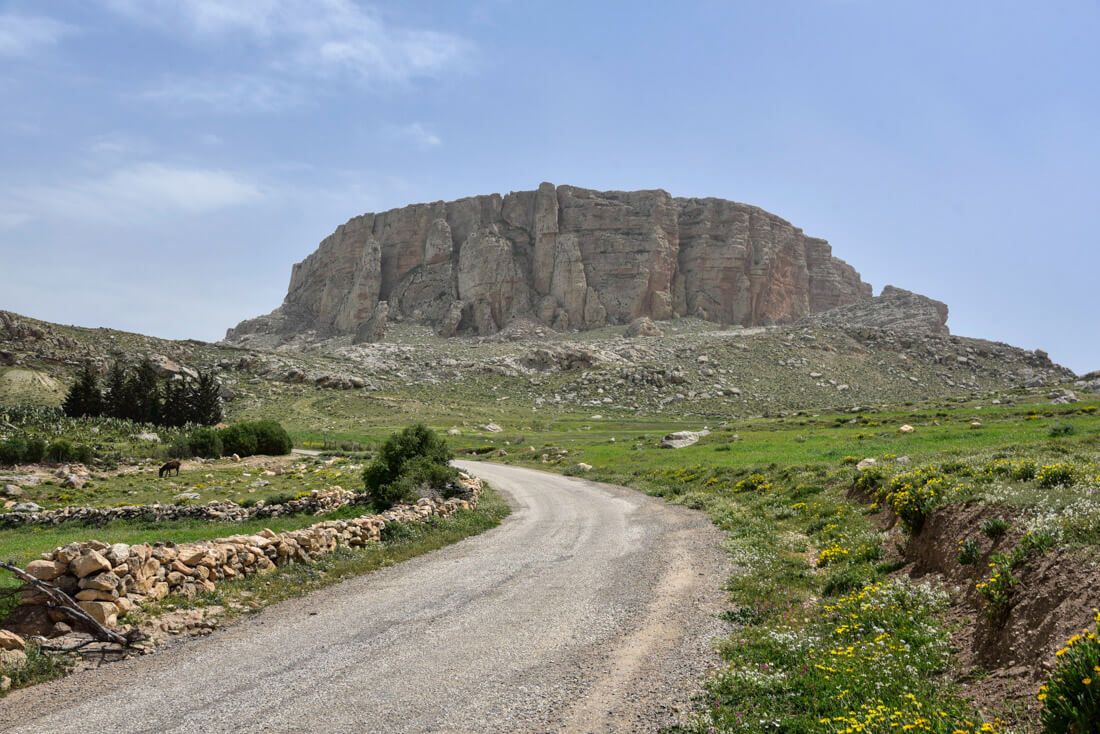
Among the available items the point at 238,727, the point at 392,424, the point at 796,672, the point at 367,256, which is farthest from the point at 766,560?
the point at 367,256

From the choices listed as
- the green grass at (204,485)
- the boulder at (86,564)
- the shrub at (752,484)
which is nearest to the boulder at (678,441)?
the shrub at (752,484)

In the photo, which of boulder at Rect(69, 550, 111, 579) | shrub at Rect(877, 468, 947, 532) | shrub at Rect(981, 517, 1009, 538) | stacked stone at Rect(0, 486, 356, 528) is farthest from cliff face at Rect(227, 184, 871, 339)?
shrub at Rect(981, 517, 1009, 538)

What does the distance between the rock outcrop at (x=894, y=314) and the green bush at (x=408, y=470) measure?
120 metres

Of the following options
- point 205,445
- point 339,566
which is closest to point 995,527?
point 339,566

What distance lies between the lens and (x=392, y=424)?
72.6 meters

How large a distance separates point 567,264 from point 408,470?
134546 millimetres

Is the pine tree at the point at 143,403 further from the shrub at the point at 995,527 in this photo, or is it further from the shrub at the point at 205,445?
the shrub at the point at 995,527

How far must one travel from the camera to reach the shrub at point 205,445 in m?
39.2

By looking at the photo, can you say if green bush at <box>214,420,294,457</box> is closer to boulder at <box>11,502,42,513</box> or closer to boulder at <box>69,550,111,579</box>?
boulder at <box>11,502,42,513</box>

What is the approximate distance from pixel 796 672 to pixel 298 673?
22.8ft

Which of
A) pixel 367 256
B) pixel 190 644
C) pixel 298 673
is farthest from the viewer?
pixel 367 256

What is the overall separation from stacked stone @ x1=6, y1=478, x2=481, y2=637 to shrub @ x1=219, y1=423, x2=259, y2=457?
102ft

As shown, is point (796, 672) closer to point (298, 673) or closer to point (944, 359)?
point (298, 673)

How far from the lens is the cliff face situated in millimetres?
152500
